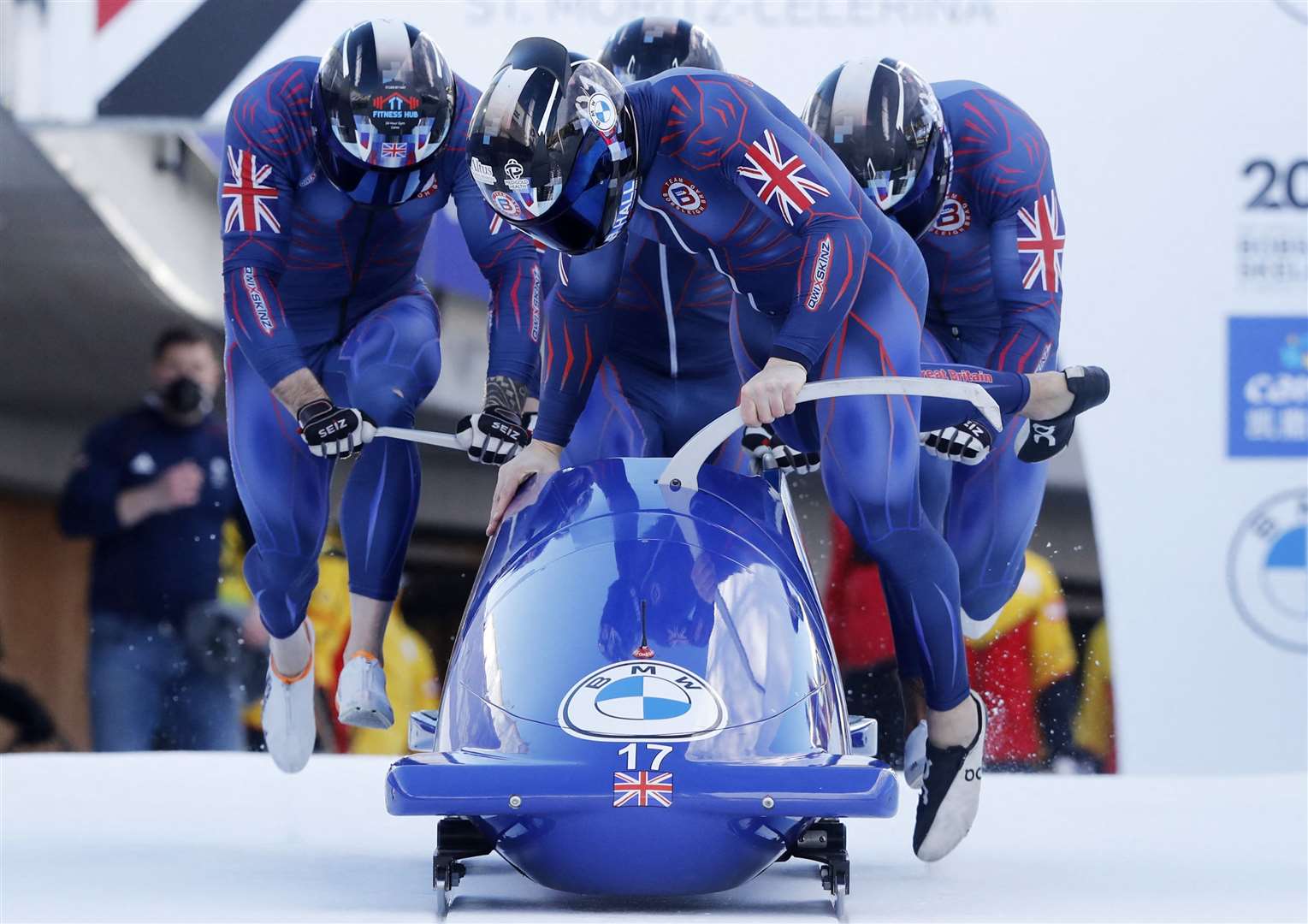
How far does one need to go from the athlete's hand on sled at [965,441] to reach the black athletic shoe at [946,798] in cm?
51

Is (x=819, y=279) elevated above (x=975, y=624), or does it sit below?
above

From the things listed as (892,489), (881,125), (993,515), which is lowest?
(993,515)

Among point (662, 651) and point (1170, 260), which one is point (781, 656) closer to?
point (662, 651)

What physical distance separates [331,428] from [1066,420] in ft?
5.06

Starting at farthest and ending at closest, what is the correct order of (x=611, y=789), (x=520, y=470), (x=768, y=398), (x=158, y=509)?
1. (x=158, y=509)
2. (x=520, y=470)
3. (x=768, y=398)
4. (x=611, y=789)

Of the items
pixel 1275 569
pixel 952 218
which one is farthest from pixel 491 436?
pixel 1275 569

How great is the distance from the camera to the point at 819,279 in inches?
123

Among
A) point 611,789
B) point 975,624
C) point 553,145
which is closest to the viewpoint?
point 611,789

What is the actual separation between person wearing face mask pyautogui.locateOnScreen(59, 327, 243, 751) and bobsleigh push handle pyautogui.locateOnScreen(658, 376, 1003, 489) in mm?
3136

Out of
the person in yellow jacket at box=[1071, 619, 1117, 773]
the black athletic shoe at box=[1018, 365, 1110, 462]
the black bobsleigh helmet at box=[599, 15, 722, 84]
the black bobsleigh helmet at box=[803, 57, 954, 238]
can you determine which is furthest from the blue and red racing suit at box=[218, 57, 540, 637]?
the person in yellow jacket at box=[1071, 619, 1117, 773]

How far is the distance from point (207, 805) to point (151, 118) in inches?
103

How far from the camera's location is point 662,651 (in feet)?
8.91

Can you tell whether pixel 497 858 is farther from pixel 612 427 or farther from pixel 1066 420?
pixel 1066 420

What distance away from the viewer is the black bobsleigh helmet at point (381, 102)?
375cm
